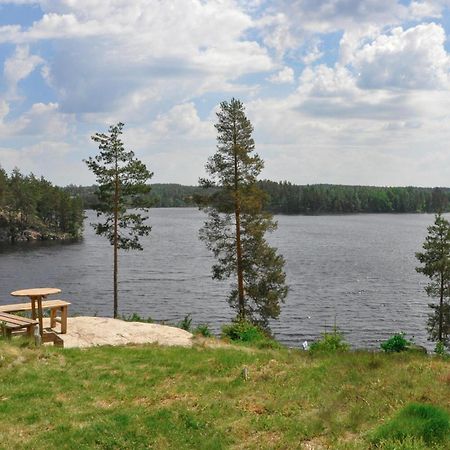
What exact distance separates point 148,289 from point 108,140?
24.7 metres

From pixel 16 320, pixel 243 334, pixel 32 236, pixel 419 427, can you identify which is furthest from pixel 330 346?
pixel 32 236

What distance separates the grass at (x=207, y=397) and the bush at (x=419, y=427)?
0.10 m

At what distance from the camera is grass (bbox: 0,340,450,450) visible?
8.09 meters

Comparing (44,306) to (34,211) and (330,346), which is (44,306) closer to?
(330,346)

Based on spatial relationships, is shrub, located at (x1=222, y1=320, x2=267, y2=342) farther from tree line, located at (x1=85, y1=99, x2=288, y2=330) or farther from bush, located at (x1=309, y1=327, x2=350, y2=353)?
tree line, located at (x1=85, y1=99, x2=288, y2=330)

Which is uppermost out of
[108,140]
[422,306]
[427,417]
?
[108,140]

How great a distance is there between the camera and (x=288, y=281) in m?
55.6

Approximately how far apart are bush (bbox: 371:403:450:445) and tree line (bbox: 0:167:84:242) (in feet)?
333

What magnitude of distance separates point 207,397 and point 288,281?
46240mm

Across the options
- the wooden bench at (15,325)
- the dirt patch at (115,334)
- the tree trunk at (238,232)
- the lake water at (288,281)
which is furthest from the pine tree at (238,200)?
the wooden bench at (15,325)

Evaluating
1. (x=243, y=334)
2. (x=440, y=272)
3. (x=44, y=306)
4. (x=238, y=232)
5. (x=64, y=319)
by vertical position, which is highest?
(x=238, y=232)

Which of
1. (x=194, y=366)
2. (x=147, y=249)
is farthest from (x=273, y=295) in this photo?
(x=147, y=249)

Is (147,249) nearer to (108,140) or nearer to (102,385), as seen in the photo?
(108,140)

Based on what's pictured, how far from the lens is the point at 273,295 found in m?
31.9
